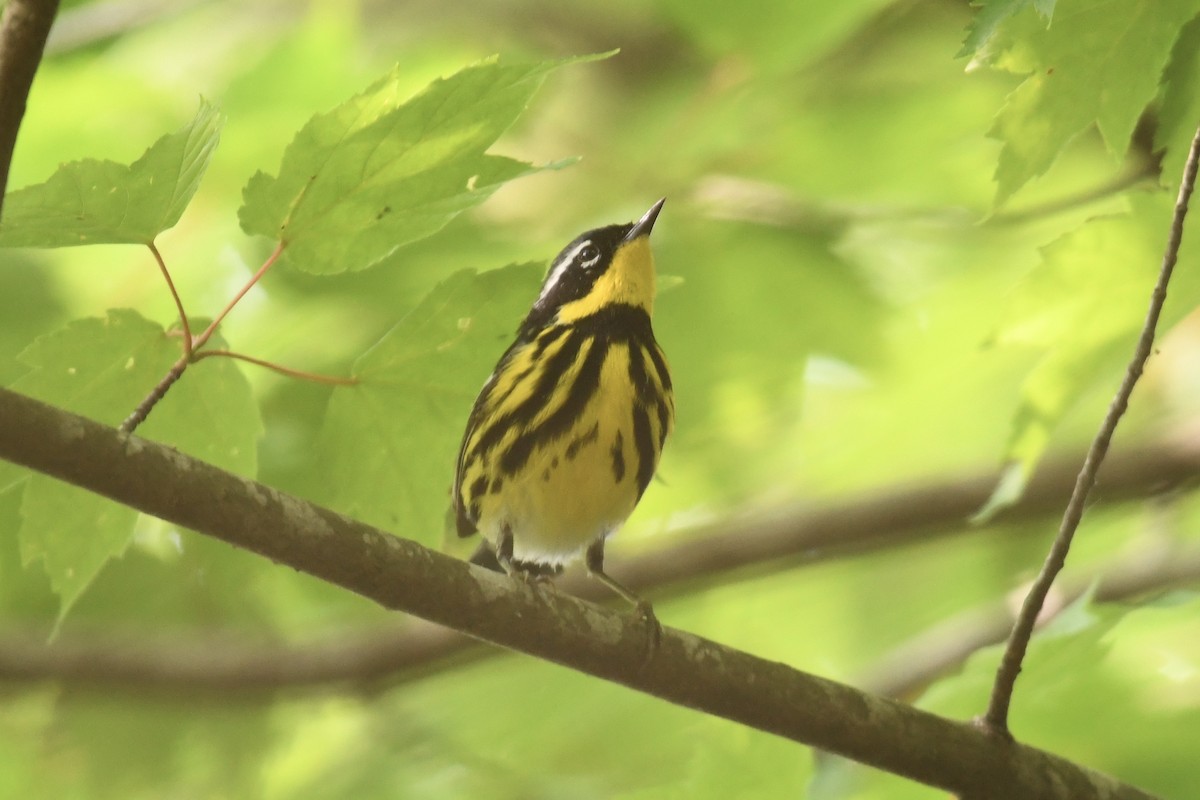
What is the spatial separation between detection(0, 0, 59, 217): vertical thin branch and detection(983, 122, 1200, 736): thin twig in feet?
4.22

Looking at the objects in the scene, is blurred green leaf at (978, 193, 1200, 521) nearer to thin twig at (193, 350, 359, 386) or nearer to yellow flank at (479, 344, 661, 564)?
yellow flank at (479, 344, 661, 564)

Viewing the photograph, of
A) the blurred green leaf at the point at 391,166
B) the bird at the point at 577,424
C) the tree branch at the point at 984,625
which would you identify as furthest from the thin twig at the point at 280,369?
the tree branch at the point at 984,625

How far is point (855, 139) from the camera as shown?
313cm

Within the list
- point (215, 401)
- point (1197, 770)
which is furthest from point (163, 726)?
point (1197, 770)

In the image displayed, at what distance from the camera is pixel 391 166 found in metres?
1.63

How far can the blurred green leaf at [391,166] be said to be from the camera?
5.22 feet

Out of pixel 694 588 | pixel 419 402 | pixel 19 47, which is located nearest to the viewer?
pixel 19 47

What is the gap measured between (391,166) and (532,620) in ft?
2.05

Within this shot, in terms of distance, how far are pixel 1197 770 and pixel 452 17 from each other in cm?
271

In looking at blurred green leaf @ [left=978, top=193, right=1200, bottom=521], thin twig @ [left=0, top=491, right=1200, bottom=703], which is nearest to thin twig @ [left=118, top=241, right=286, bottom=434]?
blurred green leaf @ [left=978, top=193, right=1200, bottom=521]

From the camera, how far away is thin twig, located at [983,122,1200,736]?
1684mm

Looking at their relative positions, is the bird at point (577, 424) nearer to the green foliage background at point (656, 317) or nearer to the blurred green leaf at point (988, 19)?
the green foliage background at point (656, 317)

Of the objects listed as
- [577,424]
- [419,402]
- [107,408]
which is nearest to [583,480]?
[577,424]

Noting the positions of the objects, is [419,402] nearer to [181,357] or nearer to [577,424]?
[181,357]
